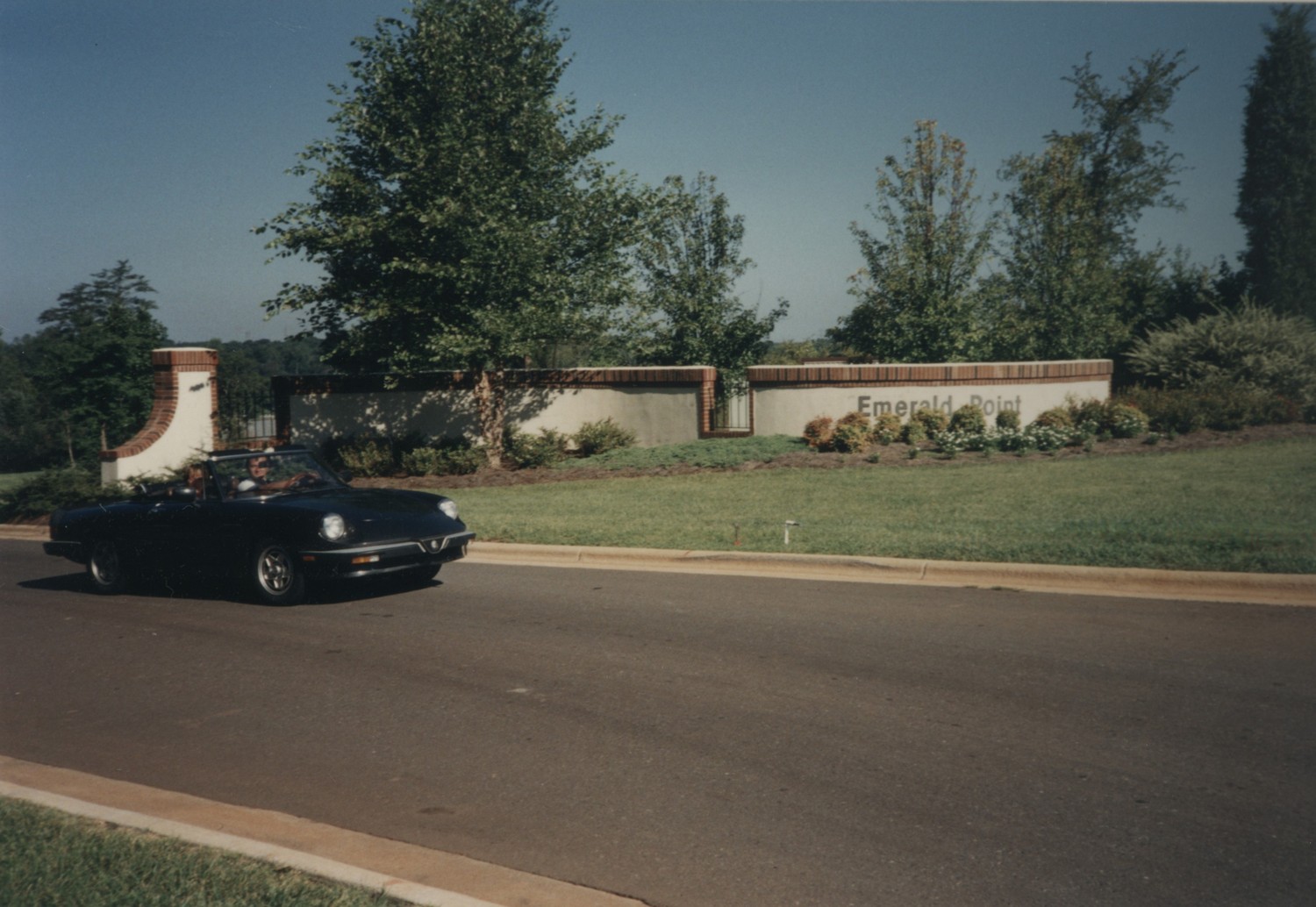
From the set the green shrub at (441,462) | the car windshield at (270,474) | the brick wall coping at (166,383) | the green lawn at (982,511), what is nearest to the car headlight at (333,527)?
the car windshield at (270,474)

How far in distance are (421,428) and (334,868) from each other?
63.6 feet

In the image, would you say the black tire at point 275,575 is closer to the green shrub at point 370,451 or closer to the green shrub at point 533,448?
the green shrub at point 533,448

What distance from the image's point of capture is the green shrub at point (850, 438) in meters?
18.8

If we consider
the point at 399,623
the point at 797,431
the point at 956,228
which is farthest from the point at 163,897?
the point at 956,228

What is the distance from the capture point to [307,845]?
4.43m

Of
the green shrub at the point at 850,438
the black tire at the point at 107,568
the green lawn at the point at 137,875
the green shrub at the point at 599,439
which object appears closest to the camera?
the green lawn at the point at 137,875

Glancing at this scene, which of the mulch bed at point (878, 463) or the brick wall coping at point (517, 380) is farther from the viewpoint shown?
the brick wall coping at point (517, 380)

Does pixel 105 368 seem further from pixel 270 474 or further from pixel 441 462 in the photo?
pixel 270 474

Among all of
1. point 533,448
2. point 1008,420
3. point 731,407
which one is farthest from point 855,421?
point 731,407

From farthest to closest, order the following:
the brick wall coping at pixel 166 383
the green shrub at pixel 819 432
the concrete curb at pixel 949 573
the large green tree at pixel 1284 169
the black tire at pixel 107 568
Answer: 1. the large green tree at pixel 1284 169
2. the brick wall coping at pixel 166 383
3. the green shrub at pixel 819 432
4. the black tire at pixel 107 568
5. the concrete curb at pixel 949 573

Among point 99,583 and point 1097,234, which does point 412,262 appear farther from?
point 1097,234

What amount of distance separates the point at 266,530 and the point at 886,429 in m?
12.6

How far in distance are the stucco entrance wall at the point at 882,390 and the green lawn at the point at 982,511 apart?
11.9 ft

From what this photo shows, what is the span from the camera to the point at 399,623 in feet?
28.8
